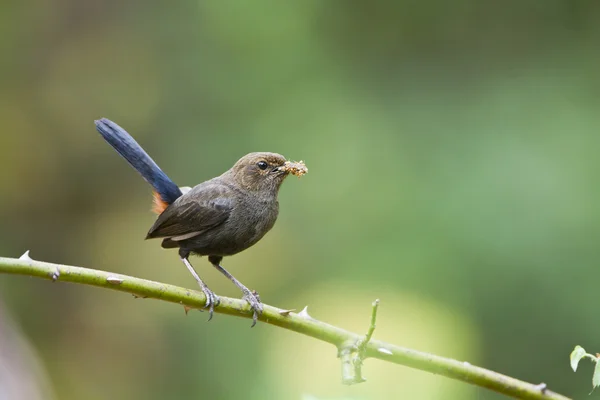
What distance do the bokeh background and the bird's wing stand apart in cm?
196

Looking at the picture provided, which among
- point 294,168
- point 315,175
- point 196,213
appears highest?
point 315,175

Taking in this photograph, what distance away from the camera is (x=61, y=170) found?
8.96 metres

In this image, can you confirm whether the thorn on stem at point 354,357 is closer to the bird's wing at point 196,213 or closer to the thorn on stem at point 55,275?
the thorn on stem at point 55,275

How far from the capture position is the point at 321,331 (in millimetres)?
2646

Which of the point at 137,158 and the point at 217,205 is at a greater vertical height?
the point at 137,158

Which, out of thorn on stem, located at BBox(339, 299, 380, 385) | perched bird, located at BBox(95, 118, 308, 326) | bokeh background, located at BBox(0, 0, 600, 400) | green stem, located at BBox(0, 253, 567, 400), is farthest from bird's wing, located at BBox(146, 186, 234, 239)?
bokeh background, located at BBox(0, 0, 600, 400)

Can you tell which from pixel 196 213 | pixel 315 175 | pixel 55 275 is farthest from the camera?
pixel 315 175

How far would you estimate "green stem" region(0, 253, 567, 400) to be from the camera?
2324mm

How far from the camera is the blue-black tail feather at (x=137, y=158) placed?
3.93 metres

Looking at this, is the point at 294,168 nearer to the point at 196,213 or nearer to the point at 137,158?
the point at 196,213

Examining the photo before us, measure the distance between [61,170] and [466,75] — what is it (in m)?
4.64

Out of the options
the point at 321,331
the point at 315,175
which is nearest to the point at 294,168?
the point at 321,331

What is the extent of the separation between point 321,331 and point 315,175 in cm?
499

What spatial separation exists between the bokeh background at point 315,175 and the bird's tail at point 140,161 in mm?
1891
